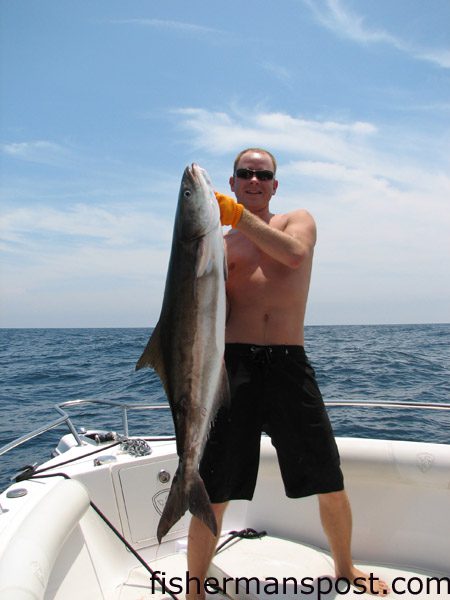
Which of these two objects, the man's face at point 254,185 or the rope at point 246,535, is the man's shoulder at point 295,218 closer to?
the man's face at point 254,185

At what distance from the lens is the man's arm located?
262cm

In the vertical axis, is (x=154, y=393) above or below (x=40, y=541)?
below

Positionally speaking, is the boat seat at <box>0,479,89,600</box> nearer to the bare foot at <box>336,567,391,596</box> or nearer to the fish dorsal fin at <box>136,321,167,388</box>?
the fish dorsal fin at <box>136,321,167,388</box>

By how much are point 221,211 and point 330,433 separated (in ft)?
4.69

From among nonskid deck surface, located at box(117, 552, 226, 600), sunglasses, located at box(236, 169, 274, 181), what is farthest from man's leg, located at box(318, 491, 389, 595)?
sunglasses, located at box(236, 169, 274, 181)

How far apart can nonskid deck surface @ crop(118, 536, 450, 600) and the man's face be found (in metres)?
2.30

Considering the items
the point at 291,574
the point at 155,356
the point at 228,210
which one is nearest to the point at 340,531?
the point at 291,574

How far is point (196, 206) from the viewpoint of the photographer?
8.00 ft

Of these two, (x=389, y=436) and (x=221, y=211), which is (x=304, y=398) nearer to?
(x=221, y=211)

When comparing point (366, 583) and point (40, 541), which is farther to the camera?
point (366, 583)

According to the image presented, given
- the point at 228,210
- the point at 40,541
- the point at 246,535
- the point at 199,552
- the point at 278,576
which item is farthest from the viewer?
the point at 246,535

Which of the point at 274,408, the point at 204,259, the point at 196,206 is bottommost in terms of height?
the point at 274,408

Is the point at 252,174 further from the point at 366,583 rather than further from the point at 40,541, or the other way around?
the point at 366,583

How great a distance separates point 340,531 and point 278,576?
717 mm
